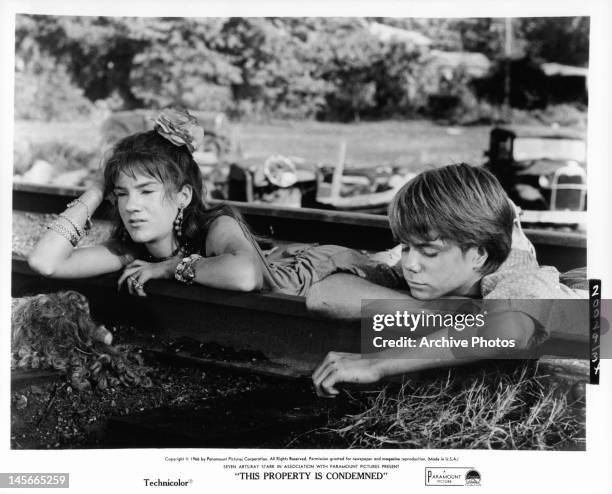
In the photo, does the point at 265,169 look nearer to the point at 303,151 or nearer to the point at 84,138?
the point at 303,151

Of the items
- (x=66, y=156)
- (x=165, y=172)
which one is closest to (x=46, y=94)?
(x=66, y=156)

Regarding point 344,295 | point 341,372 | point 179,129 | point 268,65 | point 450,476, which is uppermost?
point 268,65

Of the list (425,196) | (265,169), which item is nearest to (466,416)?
(425,196)

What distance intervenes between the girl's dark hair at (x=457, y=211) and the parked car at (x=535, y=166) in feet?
1.46

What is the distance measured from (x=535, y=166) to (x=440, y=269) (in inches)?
44.3

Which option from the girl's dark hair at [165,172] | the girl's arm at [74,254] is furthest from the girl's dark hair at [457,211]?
the girl's arm at [74,254]

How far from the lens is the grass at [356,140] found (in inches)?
77.6

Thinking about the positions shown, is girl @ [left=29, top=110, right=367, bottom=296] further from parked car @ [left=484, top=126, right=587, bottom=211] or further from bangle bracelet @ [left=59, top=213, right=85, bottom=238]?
parked car @ [left=484, top=126, right=587, bottom=211]

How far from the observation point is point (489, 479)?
1082 mm

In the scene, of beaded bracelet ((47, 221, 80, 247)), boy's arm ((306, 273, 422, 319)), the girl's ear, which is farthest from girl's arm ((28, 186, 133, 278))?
boy's arm ((306, 273, 422, 319))

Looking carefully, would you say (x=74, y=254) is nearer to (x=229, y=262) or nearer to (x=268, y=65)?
(x=229, y=262)

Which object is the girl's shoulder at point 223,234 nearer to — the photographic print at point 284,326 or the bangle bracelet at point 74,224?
the photographic print at point 284,326

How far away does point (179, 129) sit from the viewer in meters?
1.10

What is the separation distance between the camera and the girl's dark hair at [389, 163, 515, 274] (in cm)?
104
